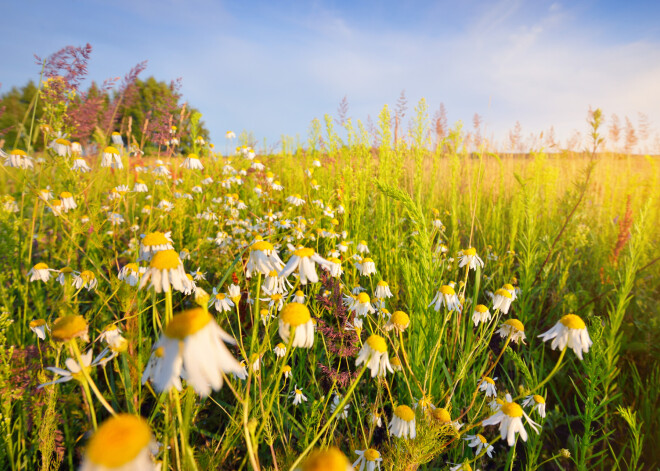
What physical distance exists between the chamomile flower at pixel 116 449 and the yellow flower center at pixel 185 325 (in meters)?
0.11

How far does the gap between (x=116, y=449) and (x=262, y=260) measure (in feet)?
1.73

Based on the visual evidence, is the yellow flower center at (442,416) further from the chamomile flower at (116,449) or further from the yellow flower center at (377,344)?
the chamomile flower at (116,449)

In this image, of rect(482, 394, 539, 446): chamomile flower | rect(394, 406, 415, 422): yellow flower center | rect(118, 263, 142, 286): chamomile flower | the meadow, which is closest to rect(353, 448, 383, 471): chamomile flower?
the meadow

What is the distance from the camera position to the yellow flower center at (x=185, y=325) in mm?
448

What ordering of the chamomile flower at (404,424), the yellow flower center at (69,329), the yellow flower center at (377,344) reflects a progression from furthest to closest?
the chamomile flower at (404,424), the yellow flower center at (377,344), the yellow flower center at (69,329)

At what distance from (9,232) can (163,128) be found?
139 centimetres

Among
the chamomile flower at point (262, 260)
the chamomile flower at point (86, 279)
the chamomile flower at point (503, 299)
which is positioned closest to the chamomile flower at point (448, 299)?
the chamomile flower at point (503, 299)

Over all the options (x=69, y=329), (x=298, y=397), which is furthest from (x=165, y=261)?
(x=298, y=397)

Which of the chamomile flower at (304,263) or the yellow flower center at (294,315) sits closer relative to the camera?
the yellow flower center at (294,315)

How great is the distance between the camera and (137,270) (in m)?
1.19

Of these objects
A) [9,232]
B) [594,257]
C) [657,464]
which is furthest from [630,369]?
[9,232]

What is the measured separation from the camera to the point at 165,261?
0.63 m

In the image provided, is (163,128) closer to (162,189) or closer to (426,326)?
(162,189)

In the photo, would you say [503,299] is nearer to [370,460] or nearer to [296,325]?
[370,460]
